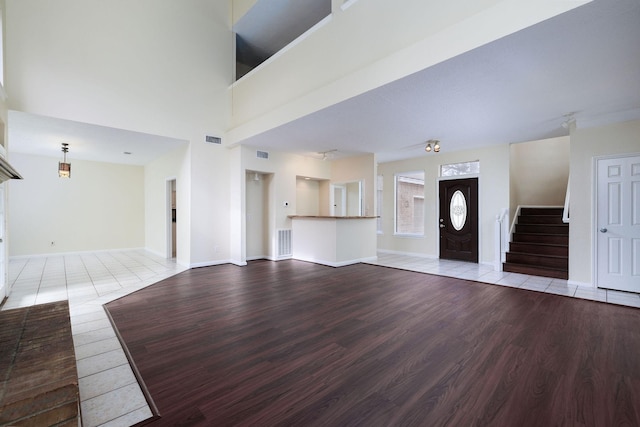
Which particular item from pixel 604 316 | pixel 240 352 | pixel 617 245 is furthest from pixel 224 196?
pixel 617 245

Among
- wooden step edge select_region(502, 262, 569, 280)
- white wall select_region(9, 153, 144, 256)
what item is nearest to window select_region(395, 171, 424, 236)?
wooden step edge select_region(502, 262, 569, 280)

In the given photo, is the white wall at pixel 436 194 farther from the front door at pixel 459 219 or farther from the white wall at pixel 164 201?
the white wall at pixel 164 201

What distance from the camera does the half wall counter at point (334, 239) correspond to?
5988 mm

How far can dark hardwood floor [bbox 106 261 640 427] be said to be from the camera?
166 cm

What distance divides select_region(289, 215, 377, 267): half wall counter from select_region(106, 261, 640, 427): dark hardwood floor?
204 centimetres

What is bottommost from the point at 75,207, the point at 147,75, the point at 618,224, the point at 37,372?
the point at 37,372

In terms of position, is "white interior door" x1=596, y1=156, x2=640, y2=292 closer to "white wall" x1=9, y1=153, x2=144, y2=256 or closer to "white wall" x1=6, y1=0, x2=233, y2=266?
"white wall" x1=6, y1=0, x2=233, y2=266

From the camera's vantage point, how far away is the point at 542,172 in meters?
7.06

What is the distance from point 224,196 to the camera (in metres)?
6.19

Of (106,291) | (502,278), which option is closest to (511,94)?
(502,278)

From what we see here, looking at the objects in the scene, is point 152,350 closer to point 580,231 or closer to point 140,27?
point 140,27

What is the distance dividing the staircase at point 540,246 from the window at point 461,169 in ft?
5.02

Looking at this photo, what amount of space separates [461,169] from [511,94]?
3.50m

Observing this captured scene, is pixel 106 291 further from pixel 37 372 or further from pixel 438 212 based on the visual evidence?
pixel 438 212
